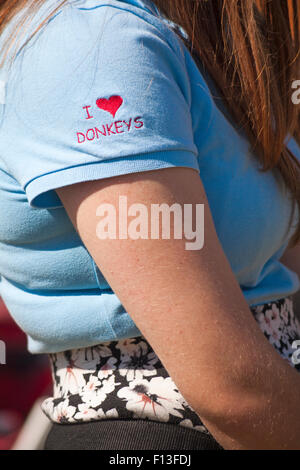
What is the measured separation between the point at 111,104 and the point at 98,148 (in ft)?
0.21

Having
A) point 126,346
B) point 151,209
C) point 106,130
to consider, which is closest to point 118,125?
point 106,130

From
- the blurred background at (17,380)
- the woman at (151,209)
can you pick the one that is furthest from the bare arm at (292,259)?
the blurred background at (17,380)

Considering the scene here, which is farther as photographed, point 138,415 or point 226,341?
point 138,415

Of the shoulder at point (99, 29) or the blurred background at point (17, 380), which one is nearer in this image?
the shoulder at point (99, 29)

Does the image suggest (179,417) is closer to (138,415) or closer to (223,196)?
(138,415)

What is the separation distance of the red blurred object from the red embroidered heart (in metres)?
1.66

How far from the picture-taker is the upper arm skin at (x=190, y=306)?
2.58 feet

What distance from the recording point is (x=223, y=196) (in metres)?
0.94

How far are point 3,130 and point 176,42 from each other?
0.96 feet

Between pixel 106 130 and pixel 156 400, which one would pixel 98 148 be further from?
pixel 156 400

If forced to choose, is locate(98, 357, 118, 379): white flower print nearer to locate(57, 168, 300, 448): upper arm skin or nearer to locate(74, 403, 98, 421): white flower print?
locate(74, 403, 98, 421): white flower print

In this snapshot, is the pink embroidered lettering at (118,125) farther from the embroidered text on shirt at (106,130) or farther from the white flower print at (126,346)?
the white flower print at (126,346)

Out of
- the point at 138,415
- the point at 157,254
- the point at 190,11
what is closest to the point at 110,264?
the point at 157,254

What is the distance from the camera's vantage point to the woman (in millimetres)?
775
